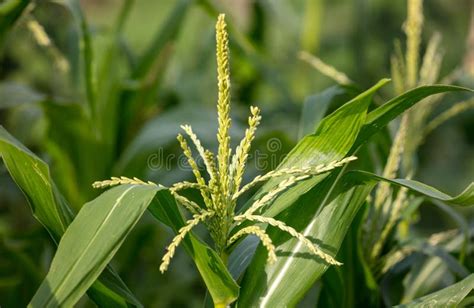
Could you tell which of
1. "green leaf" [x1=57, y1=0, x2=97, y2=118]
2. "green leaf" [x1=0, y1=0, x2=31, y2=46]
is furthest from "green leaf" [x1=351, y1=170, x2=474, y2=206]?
"green leaf" [x1=57, y1=0, x2=97, y2=118]

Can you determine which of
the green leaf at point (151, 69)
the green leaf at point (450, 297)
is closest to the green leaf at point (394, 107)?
the green leaf at point (450, 297)

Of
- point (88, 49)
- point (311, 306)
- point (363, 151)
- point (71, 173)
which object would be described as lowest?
point (311, 306)

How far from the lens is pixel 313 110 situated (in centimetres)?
119

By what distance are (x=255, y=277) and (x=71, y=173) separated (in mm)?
740

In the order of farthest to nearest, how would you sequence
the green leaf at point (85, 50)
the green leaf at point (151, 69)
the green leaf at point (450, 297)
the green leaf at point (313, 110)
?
the green leaf at point (151, 69) → the green leaf at point (85, 50) → the green leaf at point (313, 110) → the green leaf at point (450, 297)

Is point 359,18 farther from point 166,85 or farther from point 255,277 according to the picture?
point 255,277

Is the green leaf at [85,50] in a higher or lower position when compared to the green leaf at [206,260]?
higher

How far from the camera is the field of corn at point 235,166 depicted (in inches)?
33.2

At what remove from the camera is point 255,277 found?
0.91 meters

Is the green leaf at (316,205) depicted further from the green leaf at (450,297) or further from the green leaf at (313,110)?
the green leaf at (313,110)

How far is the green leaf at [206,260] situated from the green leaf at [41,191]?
3.6 inches

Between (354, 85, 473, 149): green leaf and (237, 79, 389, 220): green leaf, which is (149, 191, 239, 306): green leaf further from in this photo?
(354, 85, 473, 149): green leaf

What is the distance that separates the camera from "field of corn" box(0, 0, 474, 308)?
84 centimetres

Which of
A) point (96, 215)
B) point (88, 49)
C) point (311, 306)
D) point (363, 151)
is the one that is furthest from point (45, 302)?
point (311, 306)
